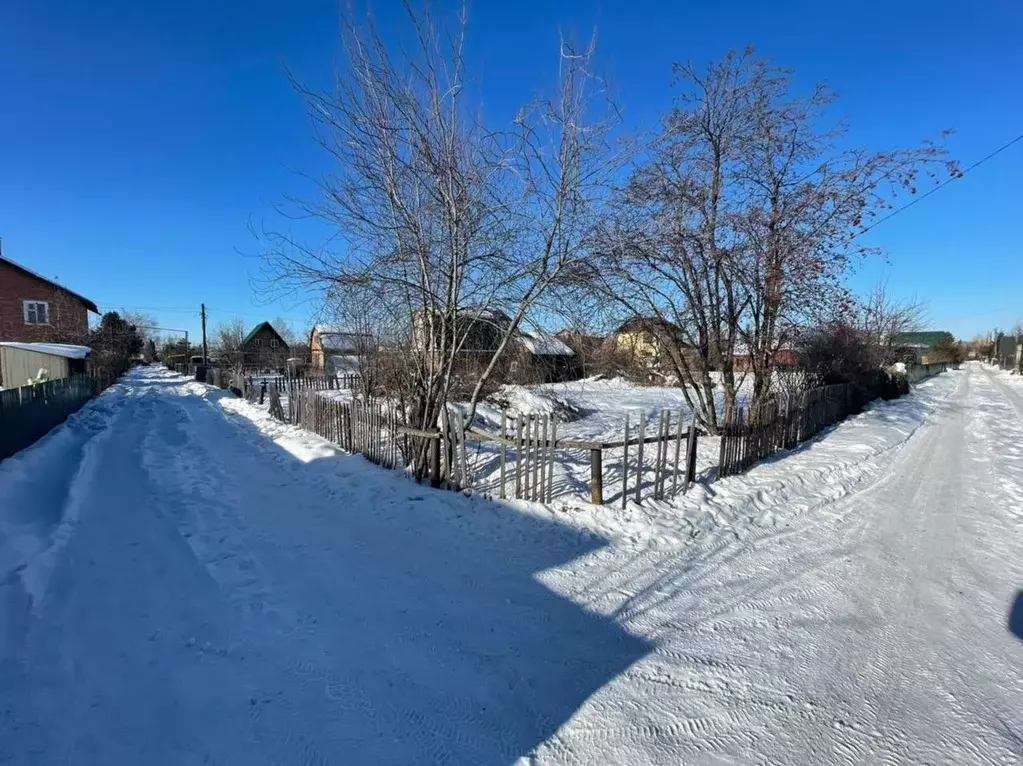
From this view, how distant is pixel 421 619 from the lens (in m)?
3.96

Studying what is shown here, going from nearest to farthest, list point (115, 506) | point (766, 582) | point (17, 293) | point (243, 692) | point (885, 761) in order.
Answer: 1. point (885, 761)
2. point (243, 692)
3. point (766, 582)
4. point (115, 506)
5. point (17, 293)

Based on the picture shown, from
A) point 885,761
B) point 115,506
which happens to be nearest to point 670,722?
point 885,761

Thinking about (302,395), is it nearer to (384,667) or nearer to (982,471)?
(384,667)

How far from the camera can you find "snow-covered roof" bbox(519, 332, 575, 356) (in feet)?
26.8

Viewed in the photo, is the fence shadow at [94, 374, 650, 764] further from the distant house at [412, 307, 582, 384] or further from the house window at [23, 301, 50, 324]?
the house window at [23, 301, 50, 324]

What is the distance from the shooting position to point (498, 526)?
6.03 metres

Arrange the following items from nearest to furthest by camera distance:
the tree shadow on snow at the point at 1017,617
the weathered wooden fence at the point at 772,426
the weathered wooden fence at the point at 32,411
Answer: the tree shadow on snow at the point at 1017,617 → the weathered wooden fence at the point at 772,426 → the weathered wooden fence at the point at 32,411

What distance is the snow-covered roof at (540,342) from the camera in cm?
816

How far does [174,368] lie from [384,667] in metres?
76.5

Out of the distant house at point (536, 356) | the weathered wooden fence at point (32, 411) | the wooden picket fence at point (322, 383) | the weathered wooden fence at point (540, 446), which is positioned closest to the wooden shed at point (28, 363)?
the weathered wooden fence at point (32, 411)

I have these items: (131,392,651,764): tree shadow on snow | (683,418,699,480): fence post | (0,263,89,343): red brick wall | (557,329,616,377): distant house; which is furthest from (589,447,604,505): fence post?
(0,263,89,343): red brick wall

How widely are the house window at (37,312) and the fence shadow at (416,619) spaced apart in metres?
39.0

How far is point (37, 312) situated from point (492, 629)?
149 ft

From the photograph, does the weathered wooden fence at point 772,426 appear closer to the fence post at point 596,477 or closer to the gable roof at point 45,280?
the fence post at point 596,477
